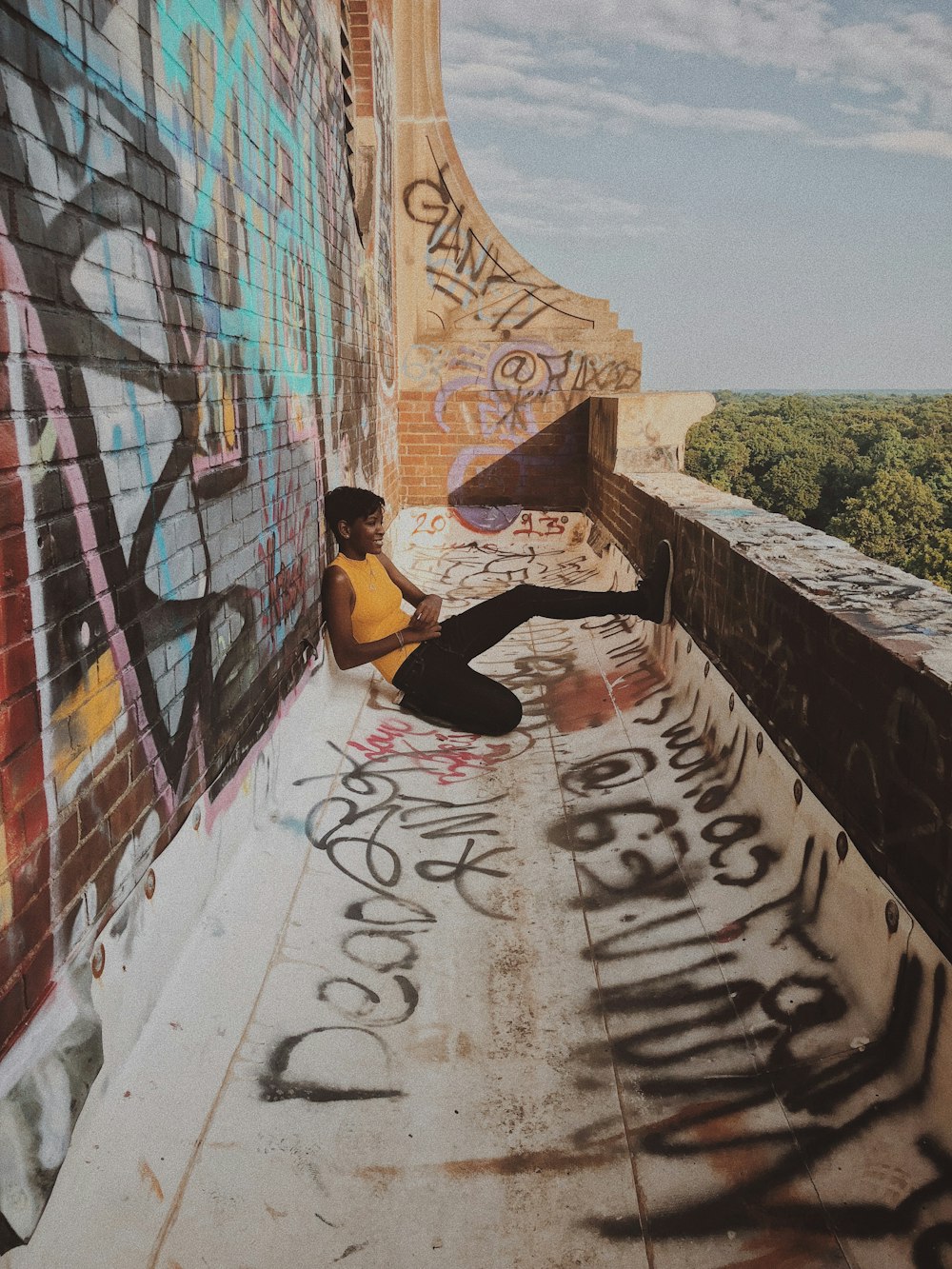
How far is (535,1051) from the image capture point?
2.48m

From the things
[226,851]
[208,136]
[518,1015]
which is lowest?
[518,1015]

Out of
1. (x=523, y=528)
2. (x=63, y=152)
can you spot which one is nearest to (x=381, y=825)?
(x=63, y=152)

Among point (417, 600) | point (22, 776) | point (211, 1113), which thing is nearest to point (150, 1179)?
point (211, 1113)

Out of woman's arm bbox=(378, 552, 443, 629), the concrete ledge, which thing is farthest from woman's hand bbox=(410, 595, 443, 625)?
the concrete ledge

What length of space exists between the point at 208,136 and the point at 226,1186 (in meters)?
3.13

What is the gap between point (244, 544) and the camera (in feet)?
11.4

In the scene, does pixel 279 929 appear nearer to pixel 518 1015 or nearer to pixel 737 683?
pixel 518 1015

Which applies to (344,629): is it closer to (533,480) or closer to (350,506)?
(350,506)

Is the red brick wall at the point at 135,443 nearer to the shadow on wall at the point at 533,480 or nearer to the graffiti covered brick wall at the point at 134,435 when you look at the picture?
the graffiti covered brick wall at the point at 134,435

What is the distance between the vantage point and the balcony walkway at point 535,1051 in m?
1.92

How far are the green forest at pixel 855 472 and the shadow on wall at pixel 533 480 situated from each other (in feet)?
141

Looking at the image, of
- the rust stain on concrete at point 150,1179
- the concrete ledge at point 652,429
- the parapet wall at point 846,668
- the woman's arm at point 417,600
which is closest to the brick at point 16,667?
the rust stain on concrete at point 150,1179

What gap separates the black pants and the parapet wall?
70 cm

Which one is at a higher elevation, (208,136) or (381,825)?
(208,136)
